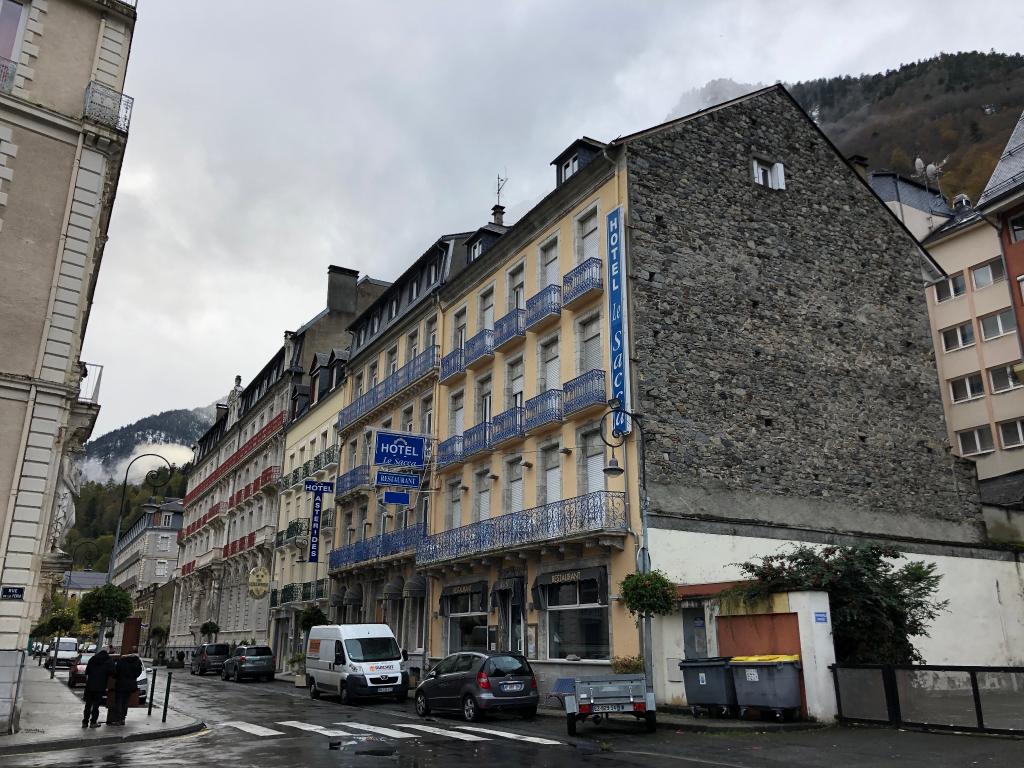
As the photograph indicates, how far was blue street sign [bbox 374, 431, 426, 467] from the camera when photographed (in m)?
28.1

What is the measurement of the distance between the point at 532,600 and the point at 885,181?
3337 cm

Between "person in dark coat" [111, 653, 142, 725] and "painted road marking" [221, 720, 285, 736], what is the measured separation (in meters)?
2.13

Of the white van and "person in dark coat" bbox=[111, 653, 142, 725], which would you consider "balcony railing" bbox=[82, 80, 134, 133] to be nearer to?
"person in dark coat" bbox=[111, 653, 142, 725]

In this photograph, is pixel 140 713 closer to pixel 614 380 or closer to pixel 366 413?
pixel 614 380

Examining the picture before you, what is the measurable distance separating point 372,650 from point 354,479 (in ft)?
39.2

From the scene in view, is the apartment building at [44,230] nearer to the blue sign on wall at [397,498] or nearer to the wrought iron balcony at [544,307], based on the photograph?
the blue sign on wall at [397,498]

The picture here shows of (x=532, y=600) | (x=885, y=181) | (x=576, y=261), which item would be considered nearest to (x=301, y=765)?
(x=532, y=600)

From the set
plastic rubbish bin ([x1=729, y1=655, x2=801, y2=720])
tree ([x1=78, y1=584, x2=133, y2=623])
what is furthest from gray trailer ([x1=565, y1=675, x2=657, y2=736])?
tree ([x1=78, y1=584, x2=133, y2=623])

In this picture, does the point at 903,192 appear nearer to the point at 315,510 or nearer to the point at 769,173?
the point at 769,173

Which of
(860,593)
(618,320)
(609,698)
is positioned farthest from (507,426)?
(609,698)

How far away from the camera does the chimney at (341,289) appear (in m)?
50.1

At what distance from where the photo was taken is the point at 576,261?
25016 millimetres

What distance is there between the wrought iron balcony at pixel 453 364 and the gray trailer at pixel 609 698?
15.9 metres

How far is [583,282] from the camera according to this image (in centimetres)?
2362
